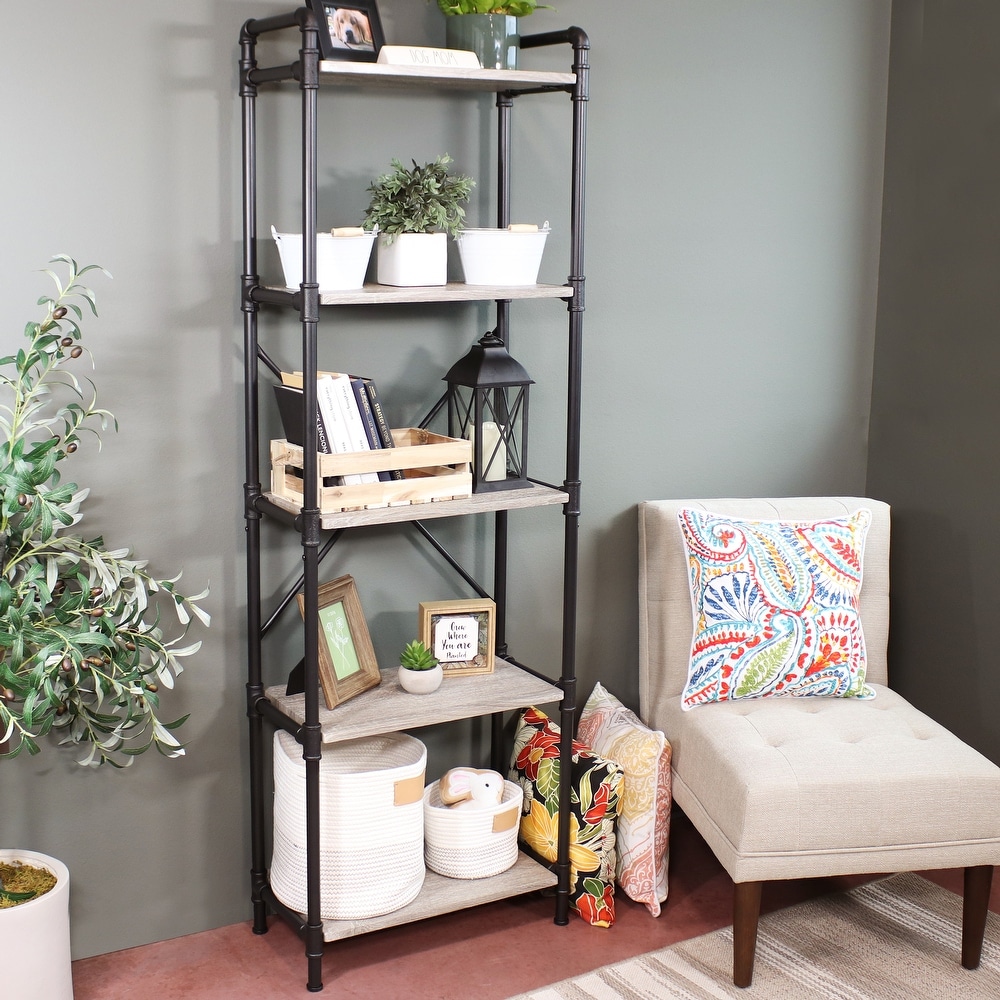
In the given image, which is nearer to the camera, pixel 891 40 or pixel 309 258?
pixel 309 258

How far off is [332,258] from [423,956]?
1402mm

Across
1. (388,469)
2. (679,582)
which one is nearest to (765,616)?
(679,582)

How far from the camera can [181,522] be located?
7.47 ft

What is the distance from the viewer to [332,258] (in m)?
2.07

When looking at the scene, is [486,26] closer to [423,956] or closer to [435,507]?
[435,507]

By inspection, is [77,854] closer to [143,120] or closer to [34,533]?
[34,533]

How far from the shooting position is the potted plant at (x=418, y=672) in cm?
234

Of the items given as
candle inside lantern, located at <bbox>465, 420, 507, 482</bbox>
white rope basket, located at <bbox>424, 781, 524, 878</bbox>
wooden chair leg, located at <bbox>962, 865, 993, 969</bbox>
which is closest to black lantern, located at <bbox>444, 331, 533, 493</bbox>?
candle inside lantern, located at <bbox>465, 420, 507, 482</bbox>

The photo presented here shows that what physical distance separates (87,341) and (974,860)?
196 cm

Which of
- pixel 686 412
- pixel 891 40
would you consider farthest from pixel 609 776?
pixel 891 40

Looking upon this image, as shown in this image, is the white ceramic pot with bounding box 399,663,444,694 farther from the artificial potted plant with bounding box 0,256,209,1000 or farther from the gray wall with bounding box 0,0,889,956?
the artificial potted plant with bounding box 0,256,209,1000

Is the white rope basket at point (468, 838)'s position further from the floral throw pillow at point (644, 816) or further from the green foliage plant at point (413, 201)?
the green foliage plant at point (413, 201)

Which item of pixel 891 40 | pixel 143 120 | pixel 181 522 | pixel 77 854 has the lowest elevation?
pixel 77 854

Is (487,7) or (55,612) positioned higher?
(487,7)
